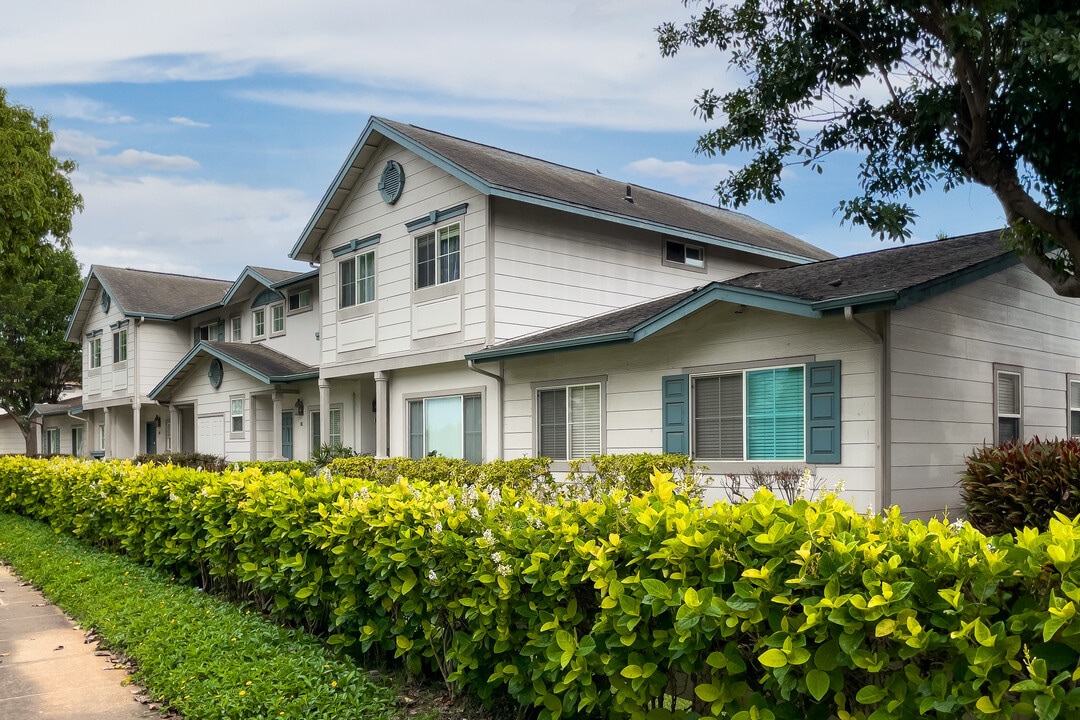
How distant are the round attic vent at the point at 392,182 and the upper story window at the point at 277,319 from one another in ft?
30.0

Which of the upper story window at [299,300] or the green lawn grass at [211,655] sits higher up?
the upper story window at [299,300]

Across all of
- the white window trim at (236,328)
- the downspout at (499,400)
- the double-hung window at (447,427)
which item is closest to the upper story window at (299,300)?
the white window trim at (236,328)

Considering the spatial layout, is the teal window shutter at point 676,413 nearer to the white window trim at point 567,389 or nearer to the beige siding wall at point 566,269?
the white window trim at point 567,389

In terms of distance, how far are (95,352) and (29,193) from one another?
2415cm

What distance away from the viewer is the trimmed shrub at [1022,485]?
9.91 meters

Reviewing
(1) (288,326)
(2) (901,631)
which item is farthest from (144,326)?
(2) (901,631)

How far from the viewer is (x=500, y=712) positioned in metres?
5.73

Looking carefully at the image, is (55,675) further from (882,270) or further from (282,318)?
(282,318)

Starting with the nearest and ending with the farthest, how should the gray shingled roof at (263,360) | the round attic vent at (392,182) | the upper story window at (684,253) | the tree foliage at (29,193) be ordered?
the tree foliage at (29,193)
the round attic vent at (392,182)
the upper story window at (684,253)
the gray shingled roof at (263,360)

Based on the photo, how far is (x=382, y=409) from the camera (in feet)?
68.1

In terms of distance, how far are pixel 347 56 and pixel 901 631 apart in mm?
15734

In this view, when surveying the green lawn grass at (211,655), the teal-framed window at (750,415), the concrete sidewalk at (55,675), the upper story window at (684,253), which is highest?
the upper story window at (684,253)

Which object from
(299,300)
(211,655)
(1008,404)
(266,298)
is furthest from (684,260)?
(211,655)

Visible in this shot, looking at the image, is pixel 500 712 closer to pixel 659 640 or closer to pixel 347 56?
pixel 659 640
